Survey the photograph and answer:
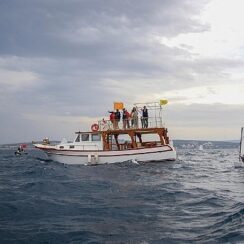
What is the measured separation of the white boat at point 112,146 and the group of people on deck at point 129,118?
400 millimetres

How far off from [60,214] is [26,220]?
4.48ft

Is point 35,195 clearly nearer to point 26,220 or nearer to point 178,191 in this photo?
point 26,220

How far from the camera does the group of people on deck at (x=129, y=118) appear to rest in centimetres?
3672

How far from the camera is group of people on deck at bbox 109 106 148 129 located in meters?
36.7

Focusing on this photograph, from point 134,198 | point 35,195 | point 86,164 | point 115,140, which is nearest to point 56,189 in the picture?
point 35,195

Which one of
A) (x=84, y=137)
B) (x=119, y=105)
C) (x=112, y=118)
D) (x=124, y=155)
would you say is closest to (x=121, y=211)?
(x=124, y=155)

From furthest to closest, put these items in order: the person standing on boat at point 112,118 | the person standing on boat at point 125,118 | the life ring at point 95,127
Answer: the life ring at point 95,127
the person standing on boat at point 112,118
the person standing on boat at point 125,118

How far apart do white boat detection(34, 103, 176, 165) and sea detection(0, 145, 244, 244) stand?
1072cm

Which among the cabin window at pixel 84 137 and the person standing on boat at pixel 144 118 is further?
the cabin window at pixel 84 137

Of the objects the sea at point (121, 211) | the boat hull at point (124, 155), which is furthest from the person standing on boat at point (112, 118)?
the sea at point (121, 211)

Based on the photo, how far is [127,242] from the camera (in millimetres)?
10328

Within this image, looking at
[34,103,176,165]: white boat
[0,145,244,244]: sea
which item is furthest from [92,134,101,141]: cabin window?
[0,145,244,244]: sea

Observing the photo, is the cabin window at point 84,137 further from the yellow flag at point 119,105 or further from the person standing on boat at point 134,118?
the person standing on boat at point 134,118

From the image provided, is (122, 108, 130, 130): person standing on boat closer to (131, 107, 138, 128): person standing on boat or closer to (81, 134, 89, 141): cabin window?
(131, 107, 138, 128): person standing on boat
